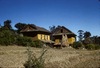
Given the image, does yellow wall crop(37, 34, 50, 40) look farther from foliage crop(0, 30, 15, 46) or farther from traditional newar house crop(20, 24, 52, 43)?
foliage crop(0, 30, 15, 46)

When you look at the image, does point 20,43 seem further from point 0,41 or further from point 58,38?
point 58,38

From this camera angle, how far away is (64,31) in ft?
213

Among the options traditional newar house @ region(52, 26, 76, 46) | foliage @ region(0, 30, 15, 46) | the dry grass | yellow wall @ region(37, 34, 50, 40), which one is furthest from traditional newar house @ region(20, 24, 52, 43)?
the dry grass

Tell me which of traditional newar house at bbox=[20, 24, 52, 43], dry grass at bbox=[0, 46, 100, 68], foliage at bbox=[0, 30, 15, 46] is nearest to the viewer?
dry grass at bbox=[0, 46, 100, 68]

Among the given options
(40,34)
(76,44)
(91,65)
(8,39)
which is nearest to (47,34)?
(40,34)

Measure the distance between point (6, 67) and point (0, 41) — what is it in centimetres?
2141

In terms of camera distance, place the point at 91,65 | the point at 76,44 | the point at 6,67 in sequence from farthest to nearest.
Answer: the point at 76,44, the point at 91,65, the point at 6,67

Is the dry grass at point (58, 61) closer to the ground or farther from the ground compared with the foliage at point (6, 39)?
closer to the ground

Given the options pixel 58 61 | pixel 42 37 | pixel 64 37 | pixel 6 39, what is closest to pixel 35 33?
pixel 42 37

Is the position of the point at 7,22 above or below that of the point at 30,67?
above

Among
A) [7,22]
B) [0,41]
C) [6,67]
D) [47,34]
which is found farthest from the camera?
[7,22]

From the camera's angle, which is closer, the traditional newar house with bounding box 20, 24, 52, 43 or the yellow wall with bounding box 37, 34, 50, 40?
the traditional newar house with bounding box 20, 24, 52, 43

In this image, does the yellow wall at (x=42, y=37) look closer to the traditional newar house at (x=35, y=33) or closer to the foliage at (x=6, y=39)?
the traditional newar house at (x=35, y=33)

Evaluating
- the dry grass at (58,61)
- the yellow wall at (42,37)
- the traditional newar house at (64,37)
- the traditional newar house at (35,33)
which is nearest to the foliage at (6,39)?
the dry grass at (58,61)
